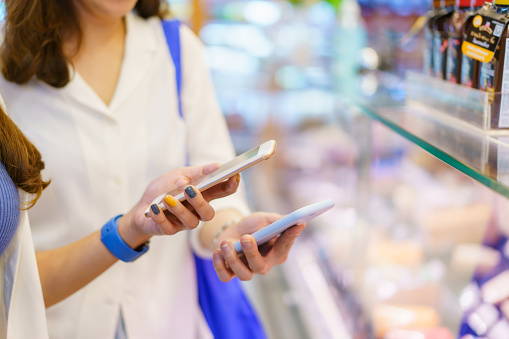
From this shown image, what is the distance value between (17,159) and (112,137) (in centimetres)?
31

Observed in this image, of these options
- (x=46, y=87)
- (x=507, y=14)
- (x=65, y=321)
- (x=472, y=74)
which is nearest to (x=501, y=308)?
(x=472, y=74)

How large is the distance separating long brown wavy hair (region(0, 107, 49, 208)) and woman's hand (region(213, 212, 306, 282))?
34 cm

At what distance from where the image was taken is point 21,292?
94cm

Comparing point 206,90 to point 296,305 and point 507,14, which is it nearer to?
point 507,14

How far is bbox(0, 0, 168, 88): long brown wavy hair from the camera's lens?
1.12 meters

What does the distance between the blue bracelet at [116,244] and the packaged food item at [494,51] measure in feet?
2.30

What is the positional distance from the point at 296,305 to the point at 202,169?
5.16ft

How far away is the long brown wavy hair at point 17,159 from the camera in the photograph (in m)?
0.89

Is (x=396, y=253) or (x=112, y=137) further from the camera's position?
(x=396, y=253)

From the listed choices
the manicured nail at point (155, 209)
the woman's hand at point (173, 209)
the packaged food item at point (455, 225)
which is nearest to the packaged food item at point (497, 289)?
the packaged food item at point (455, 225)

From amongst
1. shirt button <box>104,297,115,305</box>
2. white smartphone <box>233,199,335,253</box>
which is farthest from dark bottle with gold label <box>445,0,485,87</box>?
shirt button <box>104,297,115,305</box>

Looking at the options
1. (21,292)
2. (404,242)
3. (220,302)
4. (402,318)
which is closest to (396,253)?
(404,242)

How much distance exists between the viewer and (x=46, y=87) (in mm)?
1160

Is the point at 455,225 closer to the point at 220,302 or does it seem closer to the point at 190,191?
the point at 220,302
